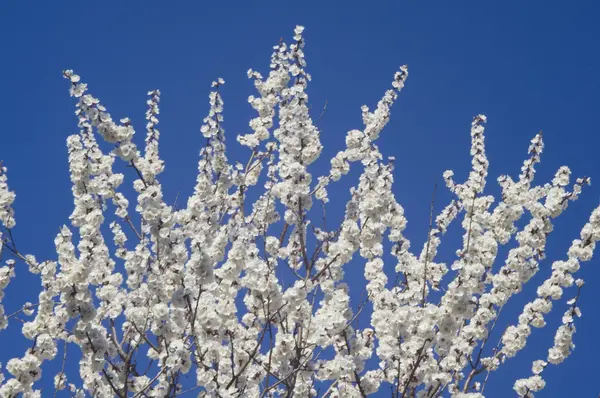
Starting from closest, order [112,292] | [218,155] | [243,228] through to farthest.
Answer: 1. [243,228]
2. [112,292]
3. [218,155]

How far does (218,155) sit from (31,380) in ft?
10.3

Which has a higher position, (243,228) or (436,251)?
(436,251)

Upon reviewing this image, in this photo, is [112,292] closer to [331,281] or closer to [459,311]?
→ [331,281]

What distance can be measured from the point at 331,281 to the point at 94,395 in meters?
2.81

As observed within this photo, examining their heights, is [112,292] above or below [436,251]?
below

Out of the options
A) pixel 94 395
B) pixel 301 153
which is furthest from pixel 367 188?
pixel 94 395

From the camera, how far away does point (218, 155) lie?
30.8ft

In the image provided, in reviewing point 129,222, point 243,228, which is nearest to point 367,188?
point 243,228

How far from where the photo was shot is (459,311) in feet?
26.8

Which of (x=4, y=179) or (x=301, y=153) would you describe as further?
(x=301, y=153)

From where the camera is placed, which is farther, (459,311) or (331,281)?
(331,281)

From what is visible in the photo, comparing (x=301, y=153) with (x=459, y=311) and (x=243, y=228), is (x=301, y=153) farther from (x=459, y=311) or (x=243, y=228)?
(x=459, y=311)

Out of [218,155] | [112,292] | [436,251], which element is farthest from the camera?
[436,251]

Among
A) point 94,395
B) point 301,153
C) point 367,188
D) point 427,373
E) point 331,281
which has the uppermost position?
point 301,153
